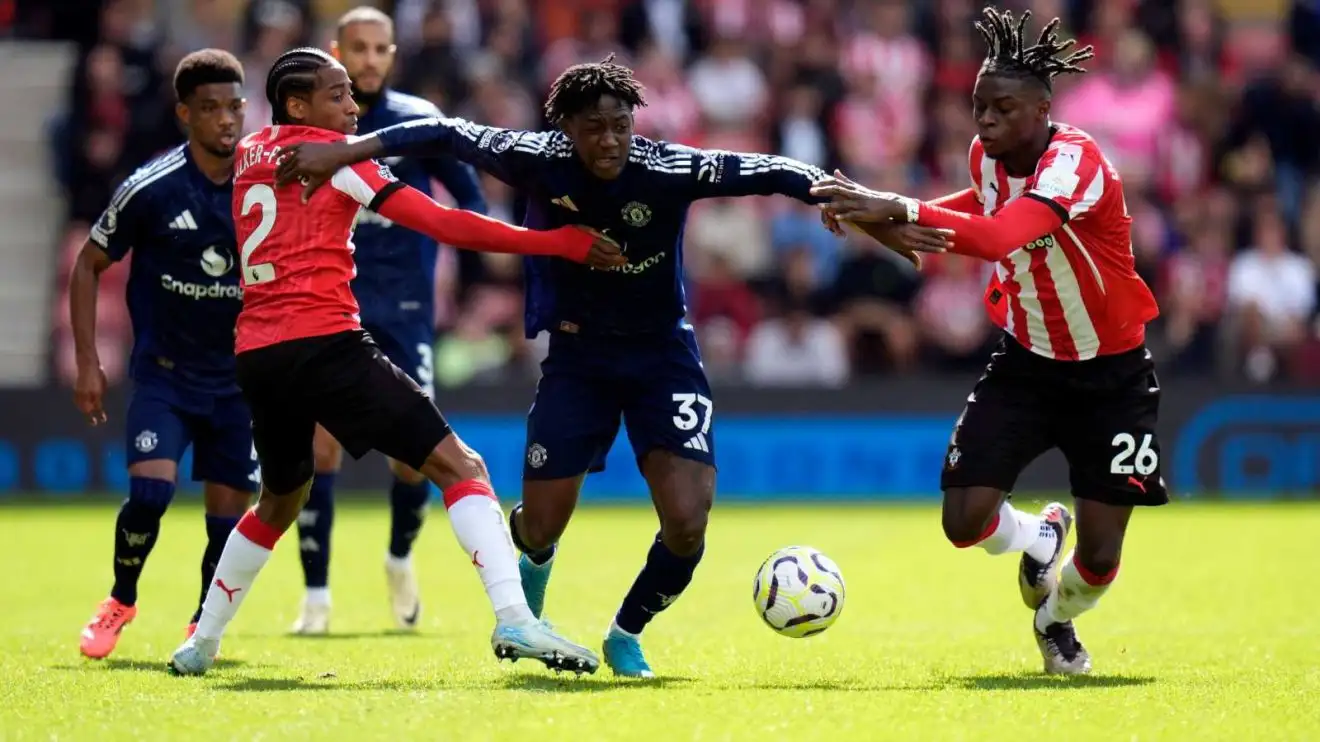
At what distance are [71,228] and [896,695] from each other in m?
15.4

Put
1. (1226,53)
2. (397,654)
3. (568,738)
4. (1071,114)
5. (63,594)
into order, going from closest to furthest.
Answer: (568,738)
(397,654)
(63,594)
(1071,114)
(1226,53)

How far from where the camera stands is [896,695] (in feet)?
23.9

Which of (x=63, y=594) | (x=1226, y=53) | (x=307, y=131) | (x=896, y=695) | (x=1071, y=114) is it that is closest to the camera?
(x=896, y=695)

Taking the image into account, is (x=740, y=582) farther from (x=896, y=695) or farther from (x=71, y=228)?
(x=71, y=228)

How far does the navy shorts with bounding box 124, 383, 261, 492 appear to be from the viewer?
30.1 feet

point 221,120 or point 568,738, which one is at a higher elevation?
point 221,120

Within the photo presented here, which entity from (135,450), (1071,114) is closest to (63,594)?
(135,450)

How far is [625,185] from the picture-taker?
7898 mm

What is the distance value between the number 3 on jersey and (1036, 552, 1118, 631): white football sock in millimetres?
3526

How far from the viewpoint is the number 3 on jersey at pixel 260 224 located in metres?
7.75

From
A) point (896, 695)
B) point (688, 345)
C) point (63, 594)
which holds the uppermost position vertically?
point (688, 345)

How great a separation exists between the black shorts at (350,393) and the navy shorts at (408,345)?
2593mm

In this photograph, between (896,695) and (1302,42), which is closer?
Answer: (896,695)

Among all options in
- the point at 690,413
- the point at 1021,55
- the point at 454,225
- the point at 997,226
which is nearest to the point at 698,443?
the point at 690,413
